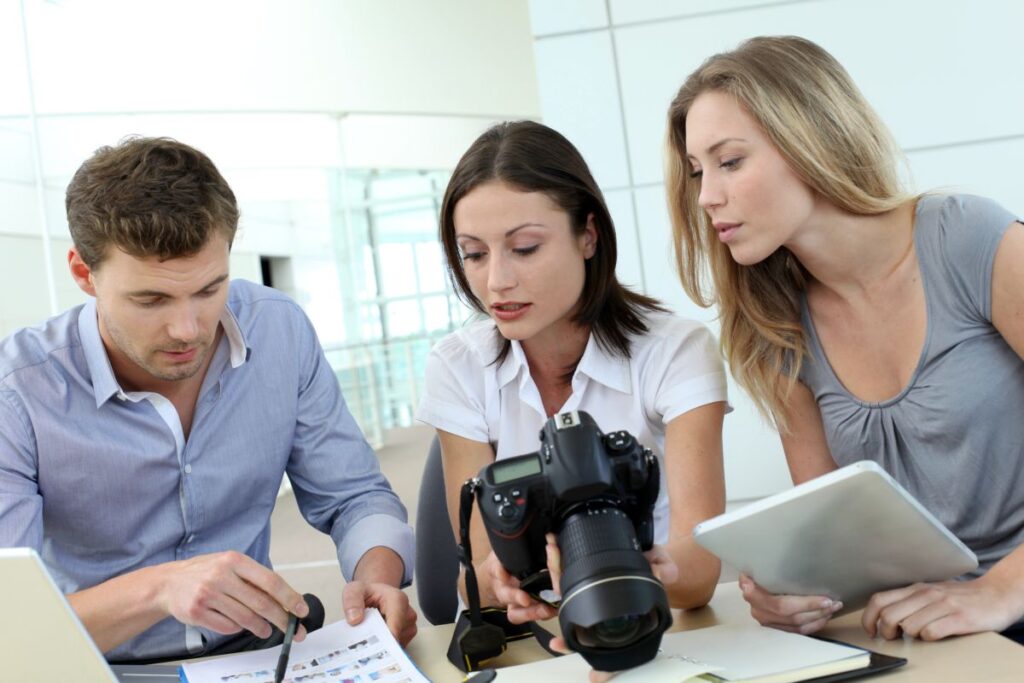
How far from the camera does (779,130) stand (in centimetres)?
143

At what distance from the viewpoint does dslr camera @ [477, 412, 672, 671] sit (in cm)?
89

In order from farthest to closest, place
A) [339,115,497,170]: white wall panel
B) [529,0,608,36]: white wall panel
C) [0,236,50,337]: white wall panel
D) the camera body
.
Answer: [339,115,497,170]: white wall panel < [0,236,50,337]: white wall panel < [529,0,608,36]: white wall panel < the camera body

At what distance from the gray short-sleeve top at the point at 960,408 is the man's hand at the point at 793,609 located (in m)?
0.41

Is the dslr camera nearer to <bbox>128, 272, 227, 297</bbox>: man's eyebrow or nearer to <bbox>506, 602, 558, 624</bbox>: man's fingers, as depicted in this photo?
<bbox>506, 602, 558, 624</bbox>: man's fingers

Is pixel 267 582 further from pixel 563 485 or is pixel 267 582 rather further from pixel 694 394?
pixel 694 394

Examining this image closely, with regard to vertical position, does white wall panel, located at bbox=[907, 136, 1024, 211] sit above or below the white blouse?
above

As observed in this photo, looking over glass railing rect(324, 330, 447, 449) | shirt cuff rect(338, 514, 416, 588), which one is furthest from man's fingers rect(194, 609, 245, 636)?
glass railing rect(324, 330, 447, 449)

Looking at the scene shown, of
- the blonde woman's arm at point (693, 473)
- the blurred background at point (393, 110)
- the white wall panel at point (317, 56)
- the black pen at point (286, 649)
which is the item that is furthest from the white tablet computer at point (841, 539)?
the white wall panel at point (317, 56)

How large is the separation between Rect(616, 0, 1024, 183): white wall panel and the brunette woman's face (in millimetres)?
1439

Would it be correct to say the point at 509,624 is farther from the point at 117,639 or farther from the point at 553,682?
the point at 117,639

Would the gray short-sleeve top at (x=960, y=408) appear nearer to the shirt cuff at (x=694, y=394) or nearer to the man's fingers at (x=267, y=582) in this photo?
the shirt cuff at (x=694, y=394)

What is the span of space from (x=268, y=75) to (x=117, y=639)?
187 inches

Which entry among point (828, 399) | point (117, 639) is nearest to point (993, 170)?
point (828, 399)

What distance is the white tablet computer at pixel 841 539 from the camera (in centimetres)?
92
